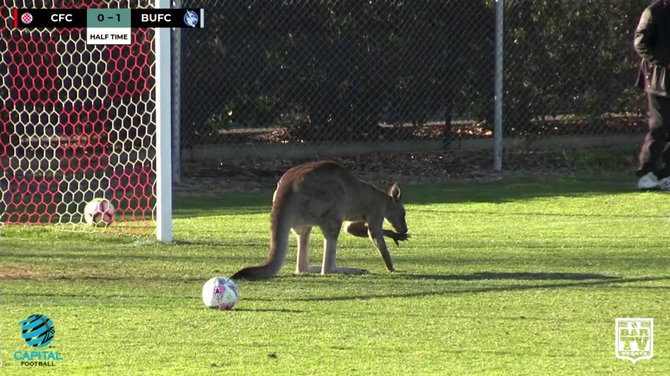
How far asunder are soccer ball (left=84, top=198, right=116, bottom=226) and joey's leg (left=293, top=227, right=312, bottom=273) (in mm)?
2673

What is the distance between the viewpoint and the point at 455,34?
16.7 m

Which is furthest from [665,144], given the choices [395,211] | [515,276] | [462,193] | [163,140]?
[163,140]

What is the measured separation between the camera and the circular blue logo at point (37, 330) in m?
6.75

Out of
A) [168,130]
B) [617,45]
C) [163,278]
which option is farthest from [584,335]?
[617,45]

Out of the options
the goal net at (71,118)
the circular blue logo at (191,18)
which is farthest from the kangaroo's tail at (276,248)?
the circular blue logo at (191,18)

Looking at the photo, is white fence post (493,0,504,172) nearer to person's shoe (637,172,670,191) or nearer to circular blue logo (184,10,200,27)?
person's shoe (637,172,670,191)

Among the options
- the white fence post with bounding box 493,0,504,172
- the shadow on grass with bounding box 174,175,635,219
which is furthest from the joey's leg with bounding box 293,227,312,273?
the white fence post with bounding box 493,0,504,172

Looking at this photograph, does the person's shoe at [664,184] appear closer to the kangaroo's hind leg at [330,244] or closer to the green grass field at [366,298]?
the green grass field at [366,298]

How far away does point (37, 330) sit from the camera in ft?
22.7

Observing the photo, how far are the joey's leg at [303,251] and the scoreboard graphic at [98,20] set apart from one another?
9.14ft

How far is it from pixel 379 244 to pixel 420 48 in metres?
7.36

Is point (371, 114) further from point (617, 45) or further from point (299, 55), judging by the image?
point (617, 45)

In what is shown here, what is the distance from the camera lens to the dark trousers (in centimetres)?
1399

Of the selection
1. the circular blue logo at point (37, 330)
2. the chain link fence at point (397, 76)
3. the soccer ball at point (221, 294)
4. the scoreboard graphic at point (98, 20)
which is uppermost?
the scoreboard graphic at point (98, 20)
